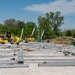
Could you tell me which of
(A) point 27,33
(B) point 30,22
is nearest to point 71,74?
(A) point 27,33

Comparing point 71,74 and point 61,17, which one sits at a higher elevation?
point 61,17

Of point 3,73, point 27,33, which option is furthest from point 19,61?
point 27,33

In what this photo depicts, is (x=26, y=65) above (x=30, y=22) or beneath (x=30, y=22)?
beneath

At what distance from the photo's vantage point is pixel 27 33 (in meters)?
64.2

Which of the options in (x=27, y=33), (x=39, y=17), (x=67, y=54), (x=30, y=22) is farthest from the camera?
(x=30, y=22)

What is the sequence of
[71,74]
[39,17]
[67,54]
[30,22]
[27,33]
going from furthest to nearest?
[30,22], [39,17], [27,33], [67,54], [71,74]

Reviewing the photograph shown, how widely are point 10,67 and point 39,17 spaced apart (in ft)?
191

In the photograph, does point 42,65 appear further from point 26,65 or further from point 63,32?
point 63,32

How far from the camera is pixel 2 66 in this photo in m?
10.7

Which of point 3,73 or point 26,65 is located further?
point 26,65

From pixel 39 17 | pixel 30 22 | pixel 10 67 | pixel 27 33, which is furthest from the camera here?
pixel 30 22

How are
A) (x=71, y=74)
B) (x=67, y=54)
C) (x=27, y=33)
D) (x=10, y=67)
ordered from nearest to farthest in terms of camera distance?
1. (x=71, y=74)
2. (x=10, y=67)
3. (x=67, y=54)
4. (x=27, y=33)

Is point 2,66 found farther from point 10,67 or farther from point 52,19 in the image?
point 52,19

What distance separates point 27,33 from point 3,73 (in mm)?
54872
